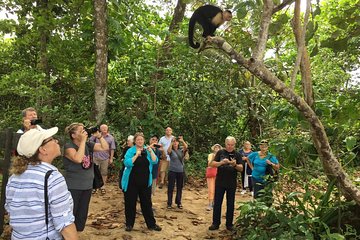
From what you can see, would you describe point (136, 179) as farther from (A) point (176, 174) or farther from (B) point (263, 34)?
(B) point (263, 34)

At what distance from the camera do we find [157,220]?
6047 millimetres

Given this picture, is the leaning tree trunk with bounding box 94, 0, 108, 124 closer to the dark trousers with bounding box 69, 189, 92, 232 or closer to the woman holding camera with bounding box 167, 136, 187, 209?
the woman holding camera with bounding box 167, 136, 187, 209

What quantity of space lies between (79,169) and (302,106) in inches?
109

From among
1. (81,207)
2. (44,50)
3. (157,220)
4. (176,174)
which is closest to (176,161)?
(176,174)

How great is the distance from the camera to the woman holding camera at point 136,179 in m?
5.23

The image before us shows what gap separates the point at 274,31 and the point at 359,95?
1290 mm

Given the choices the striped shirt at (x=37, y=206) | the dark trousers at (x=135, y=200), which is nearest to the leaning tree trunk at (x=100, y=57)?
the dark trousers at (x=135, y=200)

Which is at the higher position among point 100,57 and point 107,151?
point 100,57

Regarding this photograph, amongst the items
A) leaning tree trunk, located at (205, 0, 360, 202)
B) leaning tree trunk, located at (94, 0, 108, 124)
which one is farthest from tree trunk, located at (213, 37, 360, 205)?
leaning tree trunk, located at (94, 0, 108, 124)

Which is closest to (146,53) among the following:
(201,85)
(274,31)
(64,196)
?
(201,85)

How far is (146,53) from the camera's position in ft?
33.3

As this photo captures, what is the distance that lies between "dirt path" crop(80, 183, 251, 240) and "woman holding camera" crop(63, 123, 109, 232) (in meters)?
0.81

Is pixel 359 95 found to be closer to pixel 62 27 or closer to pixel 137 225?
pixel 137 225

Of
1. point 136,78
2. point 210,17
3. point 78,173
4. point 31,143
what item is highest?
point 210,17
